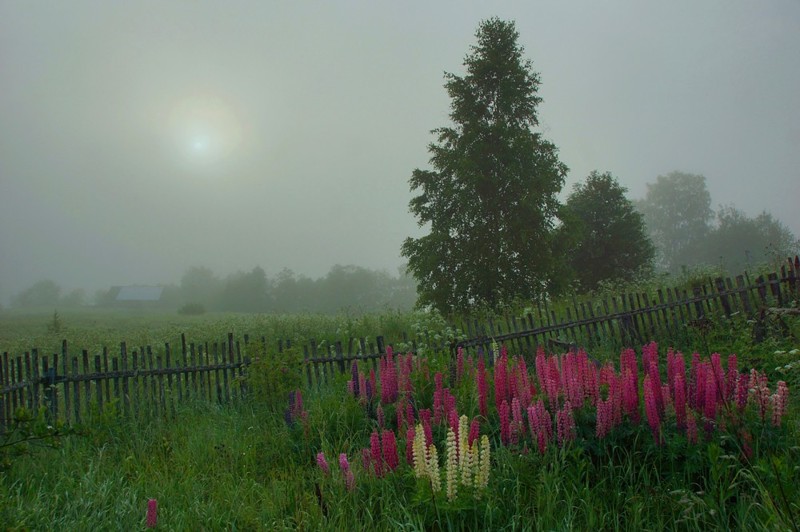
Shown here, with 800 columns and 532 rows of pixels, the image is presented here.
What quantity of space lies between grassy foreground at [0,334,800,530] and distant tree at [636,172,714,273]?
72.7 metres

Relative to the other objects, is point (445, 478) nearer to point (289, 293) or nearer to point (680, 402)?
point (680, 402)

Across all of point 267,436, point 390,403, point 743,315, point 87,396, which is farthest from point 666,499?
point 87,396

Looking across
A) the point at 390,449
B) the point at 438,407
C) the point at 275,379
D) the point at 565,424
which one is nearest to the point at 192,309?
the point at 275,379

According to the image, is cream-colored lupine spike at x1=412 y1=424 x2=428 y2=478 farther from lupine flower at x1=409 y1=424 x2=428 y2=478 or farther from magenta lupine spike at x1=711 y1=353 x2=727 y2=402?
magenta lupine spike at x1=711 y1=353 x2=727 y2=402

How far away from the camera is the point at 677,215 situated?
72.1 m

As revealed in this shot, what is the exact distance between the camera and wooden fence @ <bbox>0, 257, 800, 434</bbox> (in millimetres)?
8547

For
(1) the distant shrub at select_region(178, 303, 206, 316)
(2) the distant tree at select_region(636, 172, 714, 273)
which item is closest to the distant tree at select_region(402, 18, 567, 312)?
(1) the distant shrub at select_region(178, 303, 206, 316)

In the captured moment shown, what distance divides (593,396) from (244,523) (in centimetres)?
308

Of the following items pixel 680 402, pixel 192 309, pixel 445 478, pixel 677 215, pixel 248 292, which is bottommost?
pixel 445 478

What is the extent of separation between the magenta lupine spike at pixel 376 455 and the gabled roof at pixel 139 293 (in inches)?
4422

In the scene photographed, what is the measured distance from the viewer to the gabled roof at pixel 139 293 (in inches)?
4122

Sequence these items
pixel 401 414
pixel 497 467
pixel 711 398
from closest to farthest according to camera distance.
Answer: pixel 711 398
pixel 497 467
pixel 401 414

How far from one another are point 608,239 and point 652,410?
72.9 feet

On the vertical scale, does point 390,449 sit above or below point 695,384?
below
